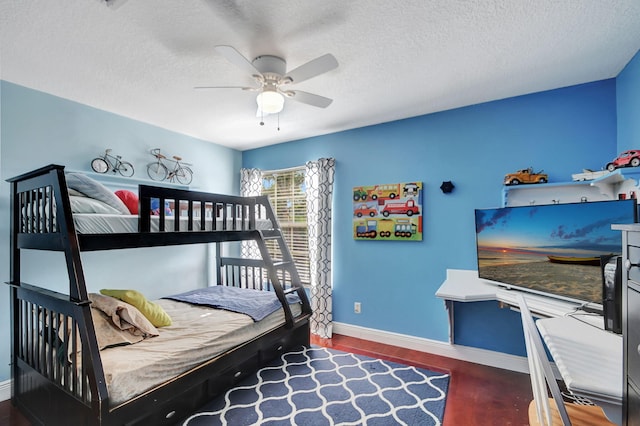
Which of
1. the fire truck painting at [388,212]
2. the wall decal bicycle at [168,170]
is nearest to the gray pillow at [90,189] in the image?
the wall decal bicycle at [168,170]

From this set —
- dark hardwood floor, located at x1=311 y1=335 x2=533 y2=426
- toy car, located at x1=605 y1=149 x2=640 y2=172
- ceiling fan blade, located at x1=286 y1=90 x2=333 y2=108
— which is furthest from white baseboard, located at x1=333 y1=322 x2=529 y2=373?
ceiling fan blade, located at x1=286 y1=90 x2=333 y2=108

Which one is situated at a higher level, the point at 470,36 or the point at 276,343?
the point at 470,36

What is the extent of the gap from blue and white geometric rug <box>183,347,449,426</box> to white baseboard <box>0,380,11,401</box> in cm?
157

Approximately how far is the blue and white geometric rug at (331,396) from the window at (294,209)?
133cm

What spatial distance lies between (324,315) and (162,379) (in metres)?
2.01

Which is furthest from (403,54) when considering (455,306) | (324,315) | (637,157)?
(324,315)

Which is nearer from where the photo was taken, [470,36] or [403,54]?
[470,36]

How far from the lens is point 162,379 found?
172 centimetres

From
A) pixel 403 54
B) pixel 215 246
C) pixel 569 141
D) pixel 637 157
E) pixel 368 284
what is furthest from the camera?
pixel 215 246

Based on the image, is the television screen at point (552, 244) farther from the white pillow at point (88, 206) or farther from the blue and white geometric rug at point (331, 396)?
the white pillow at point (88, 206)

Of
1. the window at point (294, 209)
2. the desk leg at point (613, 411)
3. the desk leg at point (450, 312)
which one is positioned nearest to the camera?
the desk leg at point (613, 411)

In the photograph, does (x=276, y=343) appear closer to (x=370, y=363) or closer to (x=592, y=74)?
(x=370, y=363)

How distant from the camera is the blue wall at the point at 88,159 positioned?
2.29m

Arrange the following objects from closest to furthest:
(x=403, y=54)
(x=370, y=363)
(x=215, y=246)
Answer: (x=403, y=54) → (x=370, y=363) → (x=215, y=246)
